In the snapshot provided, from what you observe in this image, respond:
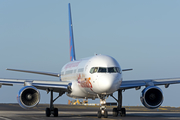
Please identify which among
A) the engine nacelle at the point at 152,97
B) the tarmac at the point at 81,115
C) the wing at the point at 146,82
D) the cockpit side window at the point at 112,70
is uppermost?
the cockpit side window at the point at 112,70

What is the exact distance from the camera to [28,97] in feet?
90.0

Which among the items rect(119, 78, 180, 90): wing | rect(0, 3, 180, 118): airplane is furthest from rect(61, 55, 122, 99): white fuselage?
rect(119, 78, 180, 90): wing

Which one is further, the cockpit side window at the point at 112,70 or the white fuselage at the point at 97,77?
the cockpit side window at the point at 112,70

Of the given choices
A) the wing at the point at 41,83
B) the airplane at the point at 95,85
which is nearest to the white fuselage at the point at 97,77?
the airplane at the point at 95,85

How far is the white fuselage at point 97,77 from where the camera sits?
80.0 ft

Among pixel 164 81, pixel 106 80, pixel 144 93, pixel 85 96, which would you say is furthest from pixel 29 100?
pixel 164 81

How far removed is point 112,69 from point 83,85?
328cm

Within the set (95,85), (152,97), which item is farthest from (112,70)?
(152,97)

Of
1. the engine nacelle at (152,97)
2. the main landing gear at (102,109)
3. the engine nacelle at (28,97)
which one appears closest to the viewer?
the main landing gear at (102,109)

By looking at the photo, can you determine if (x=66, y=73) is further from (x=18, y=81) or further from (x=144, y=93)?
(x=144, y=93)

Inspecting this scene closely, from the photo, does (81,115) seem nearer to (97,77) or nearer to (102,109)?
(102,109)

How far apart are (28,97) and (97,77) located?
605 centimetres

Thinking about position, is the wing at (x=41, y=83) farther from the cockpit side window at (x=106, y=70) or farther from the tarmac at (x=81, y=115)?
the cockpit side window at (x=106, y=70)

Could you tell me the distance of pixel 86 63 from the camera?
2798 centimetres
